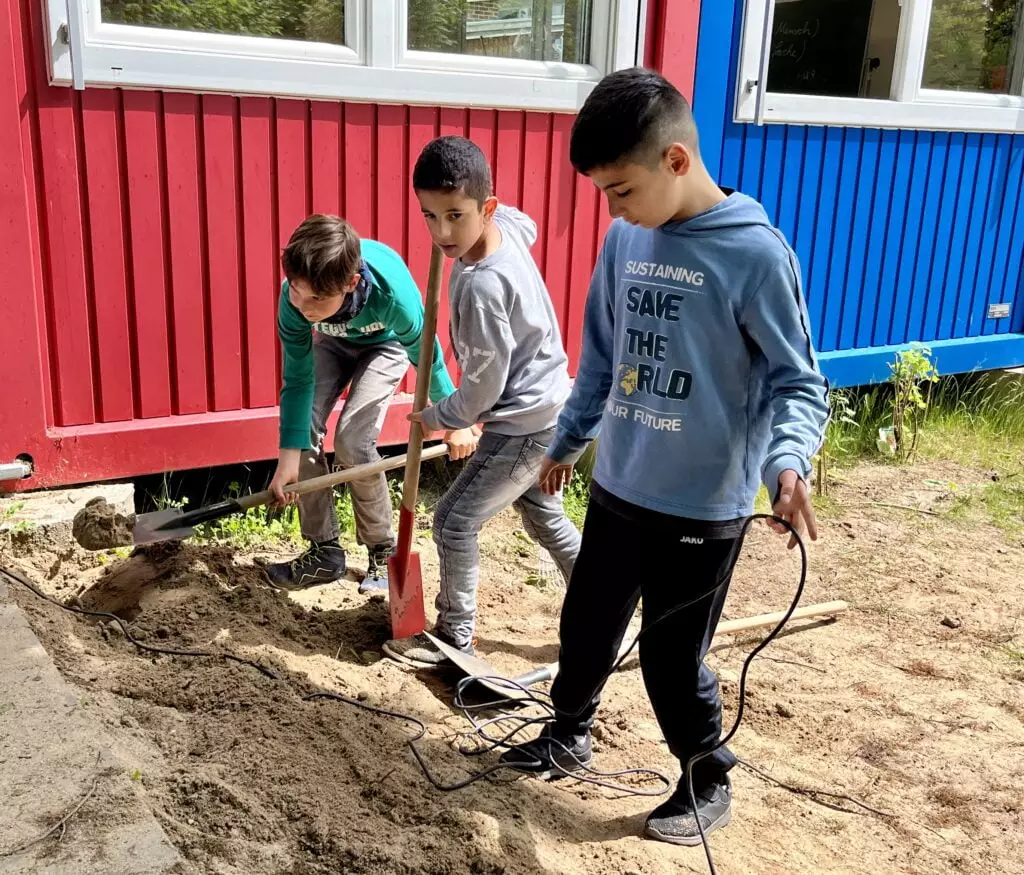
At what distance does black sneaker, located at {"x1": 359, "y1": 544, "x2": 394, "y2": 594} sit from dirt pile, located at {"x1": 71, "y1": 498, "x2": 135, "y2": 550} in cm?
95

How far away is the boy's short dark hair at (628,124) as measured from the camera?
6.81 feet

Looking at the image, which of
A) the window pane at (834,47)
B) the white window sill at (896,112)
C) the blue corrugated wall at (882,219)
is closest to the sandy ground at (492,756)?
the blue corrugated wall at (882,219)

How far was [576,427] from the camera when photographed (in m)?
2.66

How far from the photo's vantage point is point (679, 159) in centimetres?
213

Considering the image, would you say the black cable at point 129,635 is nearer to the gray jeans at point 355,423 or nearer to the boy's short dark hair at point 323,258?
the gray jeans at point 355,423

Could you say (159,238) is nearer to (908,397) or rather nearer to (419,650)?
(419,650)

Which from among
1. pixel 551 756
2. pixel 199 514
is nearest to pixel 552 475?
pixel 551 756

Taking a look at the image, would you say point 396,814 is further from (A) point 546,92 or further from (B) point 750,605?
(A) point 546,92

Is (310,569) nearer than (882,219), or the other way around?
(310,569)

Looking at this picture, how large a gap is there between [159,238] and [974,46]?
17.5ft

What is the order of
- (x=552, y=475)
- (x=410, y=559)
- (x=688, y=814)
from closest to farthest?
(x=688, y=814)
(x=552, y=475)
(x=410, y=559)

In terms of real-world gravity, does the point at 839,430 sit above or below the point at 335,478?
below

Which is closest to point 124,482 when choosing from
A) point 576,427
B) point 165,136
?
point 165,136

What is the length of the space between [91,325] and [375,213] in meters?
1.29
